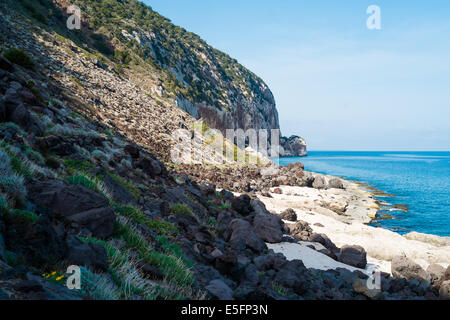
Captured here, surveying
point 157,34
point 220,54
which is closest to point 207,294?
point 157,34

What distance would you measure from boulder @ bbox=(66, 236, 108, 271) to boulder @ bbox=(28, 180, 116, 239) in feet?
3.46

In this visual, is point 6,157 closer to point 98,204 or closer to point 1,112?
point 98,204

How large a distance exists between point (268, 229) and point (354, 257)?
15.5ft

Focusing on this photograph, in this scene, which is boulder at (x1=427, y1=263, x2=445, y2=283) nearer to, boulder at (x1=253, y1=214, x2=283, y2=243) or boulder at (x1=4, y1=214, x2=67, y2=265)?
boulder at (x1=253, y1=214, x2=283, y2=243)

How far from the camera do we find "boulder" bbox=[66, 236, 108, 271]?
396 centimetres

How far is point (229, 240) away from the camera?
38.4 feet

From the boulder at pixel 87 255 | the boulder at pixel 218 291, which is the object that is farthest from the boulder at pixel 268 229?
the boulder at pixel 87 255

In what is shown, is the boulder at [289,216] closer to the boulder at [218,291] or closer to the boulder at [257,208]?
the boulder at [257,208]

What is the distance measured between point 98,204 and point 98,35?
49495mm

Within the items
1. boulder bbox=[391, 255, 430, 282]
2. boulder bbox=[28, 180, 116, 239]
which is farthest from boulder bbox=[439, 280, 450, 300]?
boulder bbox=[28, 180, 116, 239]

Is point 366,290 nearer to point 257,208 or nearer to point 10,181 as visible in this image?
point 257,208

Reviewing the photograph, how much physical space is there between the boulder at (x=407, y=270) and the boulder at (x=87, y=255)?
48.8ft

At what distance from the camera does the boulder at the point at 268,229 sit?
14.5m

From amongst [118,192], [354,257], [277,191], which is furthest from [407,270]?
[277,191]
